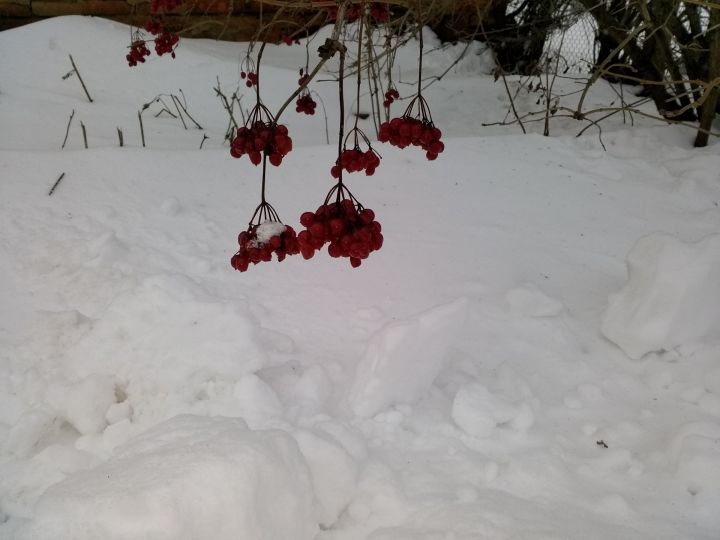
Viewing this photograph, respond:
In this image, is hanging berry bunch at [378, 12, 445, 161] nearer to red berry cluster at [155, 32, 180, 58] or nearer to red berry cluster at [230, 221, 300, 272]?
red berry cluster at [230, 221, 300, 272]

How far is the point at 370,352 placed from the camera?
6.25ft

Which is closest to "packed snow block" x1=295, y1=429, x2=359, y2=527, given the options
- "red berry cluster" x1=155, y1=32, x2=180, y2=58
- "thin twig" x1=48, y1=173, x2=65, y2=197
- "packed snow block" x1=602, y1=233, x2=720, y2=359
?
"packed snow block" x1=602, y1=233, x2=720, y2=359

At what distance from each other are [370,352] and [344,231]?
0.75 metres

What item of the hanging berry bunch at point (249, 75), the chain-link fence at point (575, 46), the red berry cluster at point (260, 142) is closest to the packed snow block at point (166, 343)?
the red berry cluster at point (260, 142)

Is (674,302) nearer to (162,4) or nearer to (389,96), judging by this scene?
(389,96)

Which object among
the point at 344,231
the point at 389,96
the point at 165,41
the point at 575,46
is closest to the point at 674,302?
the point at 344,231

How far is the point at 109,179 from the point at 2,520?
1.52m

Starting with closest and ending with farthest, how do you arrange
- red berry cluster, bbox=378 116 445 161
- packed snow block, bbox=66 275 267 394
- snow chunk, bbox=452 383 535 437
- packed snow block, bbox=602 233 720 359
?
1. red berry cluster, bbox=378 116 445 161
2. snow chunk, bbox=452 383 535 437
3. packed snow block, bbox=66 275 267 394
4. packed snow block, bbox=602 233 720 359

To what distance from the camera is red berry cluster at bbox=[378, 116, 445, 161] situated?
57.5 inches

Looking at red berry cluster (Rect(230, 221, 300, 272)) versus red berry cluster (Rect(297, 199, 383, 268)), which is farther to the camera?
red berry cluster (Rect(230, 221, 300, 272))

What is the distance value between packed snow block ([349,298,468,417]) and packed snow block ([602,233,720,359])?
0.53 metres

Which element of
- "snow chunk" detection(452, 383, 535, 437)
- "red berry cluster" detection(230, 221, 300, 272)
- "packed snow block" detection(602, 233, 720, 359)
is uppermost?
"red berry cluster" detection(230, 221, 300, 272)

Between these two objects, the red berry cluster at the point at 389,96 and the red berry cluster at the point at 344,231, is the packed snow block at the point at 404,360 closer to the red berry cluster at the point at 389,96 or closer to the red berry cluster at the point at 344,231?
the red berry cluster at the point at 344,231

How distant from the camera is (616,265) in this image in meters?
2.46
